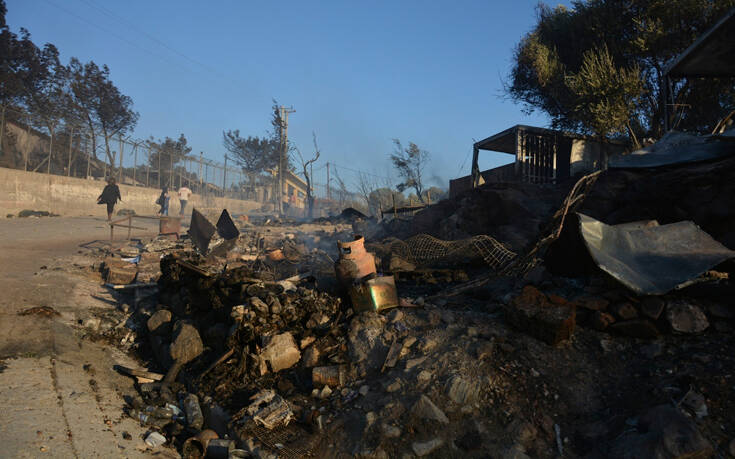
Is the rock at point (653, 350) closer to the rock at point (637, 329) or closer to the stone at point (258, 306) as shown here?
the rock at point (637, 329)

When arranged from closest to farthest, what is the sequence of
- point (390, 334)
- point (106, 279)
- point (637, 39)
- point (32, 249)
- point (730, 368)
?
point (730, 368) → point (390, 334) → point (106, 279) → point (32, 249) → point (637, 39)

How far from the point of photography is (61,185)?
46.3ft

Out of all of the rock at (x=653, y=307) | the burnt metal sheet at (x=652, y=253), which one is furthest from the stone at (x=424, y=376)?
the rock at (x=653, y=307)

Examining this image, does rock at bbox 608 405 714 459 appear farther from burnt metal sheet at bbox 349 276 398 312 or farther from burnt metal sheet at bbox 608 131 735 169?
burnt metal sheet at bbox 608 131 735 169

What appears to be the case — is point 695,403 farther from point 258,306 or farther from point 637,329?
point 258,306

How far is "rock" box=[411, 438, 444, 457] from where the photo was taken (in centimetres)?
228

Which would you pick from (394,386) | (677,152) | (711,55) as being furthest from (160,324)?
(711,55)

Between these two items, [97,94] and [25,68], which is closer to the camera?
[25,68]

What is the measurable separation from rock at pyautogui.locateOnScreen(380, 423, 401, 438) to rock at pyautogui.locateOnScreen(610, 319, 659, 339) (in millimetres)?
1962

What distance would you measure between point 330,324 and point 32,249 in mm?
7269

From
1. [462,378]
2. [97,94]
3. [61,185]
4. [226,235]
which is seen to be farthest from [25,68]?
[462,378]

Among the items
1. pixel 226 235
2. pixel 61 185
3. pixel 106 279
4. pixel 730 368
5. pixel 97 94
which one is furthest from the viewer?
pixel 97 94

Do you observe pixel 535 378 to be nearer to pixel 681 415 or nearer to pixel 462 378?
pixel 462 378

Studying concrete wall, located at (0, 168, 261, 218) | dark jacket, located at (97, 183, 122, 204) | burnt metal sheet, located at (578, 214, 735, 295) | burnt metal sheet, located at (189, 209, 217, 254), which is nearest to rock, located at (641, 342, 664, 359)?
burnt metal sheet, located at (578, 214, 735, 295)
